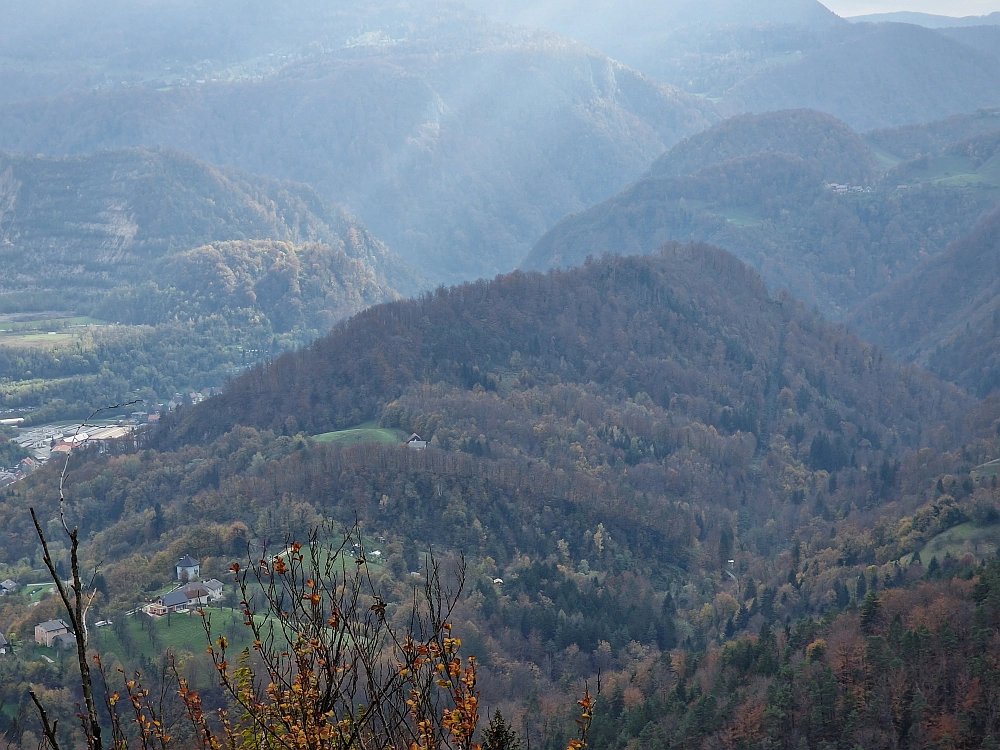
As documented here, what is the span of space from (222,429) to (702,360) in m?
59.3

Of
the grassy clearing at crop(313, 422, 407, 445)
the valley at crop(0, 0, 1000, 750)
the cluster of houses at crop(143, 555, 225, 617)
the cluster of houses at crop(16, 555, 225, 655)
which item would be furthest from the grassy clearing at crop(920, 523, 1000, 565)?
the cluster of houses at crop(16, 555, 225, 655)

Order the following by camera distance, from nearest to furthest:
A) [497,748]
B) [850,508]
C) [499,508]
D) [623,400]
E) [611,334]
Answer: [497,748] → [499,508] → [850,508] → [623,400] → [611,334]

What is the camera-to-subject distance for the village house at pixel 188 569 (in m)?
73.7

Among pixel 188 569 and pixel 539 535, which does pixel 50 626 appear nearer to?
pixel 188 569

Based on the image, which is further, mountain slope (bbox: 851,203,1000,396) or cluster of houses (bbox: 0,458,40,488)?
mountain slope (bbox: 851,203,1000,396)

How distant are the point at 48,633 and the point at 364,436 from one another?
131 ft

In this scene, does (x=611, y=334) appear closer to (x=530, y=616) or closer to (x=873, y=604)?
(x=530, y=616)

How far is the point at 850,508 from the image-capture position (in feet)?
335

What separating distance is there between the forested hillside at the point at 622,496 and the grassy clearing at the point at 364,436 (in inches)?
85.1

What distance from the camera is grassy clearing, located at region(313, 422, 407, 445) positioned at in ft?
328

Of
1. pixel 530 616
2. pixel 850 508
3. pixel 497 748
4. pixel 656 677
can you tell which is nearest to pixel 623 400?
pixel 850 508

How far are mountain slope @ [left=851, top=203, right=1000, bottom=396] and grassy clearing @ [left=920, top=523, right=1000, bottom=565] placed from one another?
72.6 metres

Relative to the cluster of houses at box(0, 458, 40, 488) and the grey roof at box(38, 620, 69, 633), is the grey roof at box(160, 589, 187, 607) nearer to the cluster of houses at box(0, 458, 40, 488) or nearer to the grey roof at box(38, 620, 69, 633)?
the grey roof at box(38, 620, 69, 633)

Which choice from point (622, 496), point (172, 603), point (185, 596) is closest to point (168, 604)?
point (172, 603)
